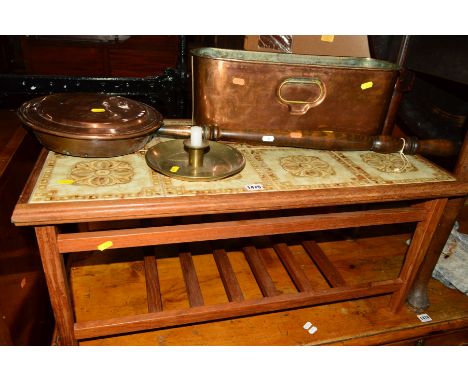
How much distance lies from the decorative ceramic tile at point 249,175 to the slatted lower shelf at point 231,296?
48 centimetres

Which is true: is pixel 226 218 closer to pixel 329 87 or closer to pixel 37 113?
pixel 329 87

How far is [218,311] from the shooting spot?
1.27 m

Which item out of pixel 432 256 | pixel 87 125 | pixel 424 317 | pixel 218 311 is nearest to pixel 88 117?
pixel 87 125

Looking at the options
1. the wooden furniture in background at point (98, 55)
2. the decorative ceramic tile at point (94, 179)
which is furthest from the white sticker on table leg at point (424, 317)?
the wooden furniture in background at point (98, 55)

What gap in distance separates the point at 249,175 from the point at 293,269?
67cm

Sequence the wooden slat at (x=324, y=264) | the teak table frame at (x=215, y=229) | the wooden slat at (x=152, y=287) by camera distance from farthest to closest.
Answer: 1. the wooden slat at (x=324, y=264)
2. the wooden slat at (x=152, y=287)
3. the teak table frame at (x=215, y=229)

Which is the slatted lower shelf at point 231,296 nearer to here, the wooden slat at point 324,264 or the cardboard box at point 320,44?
the wooden slat at point 324,264

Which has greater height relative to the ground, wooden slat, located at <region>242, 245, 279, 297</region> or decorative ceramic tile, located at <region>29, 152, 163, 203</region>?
decorative ceramic tile, located at <region>29, 152, 163, 203</region>

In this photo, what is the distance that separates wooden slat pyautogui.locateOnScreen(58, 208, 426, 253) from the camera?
96 cm

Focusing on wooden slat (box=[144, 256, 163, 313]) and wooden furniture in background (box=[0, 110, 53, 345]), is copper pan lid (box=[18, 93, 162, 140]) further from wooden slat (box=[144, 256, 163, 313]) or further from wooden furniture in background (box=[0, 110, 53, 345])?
wooden slat (box=[144, 256, 163, 313])

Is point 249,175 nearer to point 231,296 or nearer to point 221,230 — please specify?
point 221,230

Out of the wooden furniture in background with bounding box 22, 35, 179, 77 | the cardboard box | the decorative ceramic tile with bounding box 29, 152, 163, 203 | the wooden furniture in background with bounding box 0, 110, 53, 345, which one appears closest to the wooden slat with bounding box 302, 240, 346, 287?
the decorative ceramic tile with bounding box 29, 152, 163, 203

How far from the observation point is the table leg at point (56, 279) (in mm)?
928

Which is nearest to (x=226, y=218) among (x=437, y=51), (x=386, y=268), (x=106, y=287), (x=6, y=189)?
(x=106, y=287)
